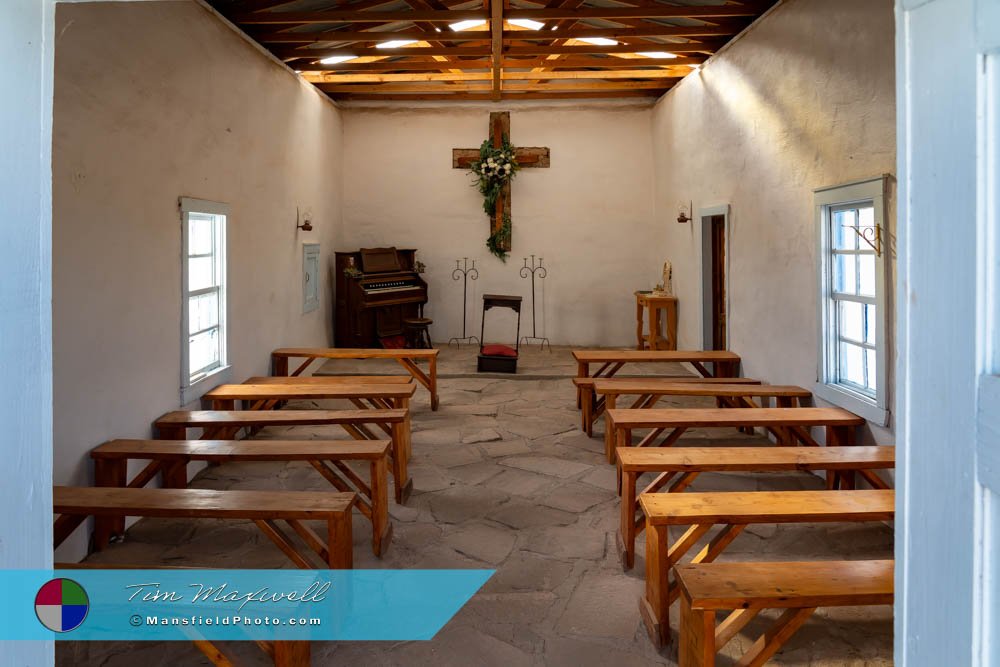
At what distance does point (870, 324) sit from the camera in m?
4.70

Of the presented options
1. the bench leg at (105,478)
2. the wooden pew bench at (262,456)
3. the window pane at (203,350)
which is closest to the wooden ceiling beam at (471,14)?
the window pane at (203,350)

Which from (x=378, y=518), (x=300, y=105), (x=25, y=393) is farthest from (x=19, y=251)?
(x=300, y=105)

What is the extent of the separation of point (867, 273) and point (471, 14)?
12.3 feet

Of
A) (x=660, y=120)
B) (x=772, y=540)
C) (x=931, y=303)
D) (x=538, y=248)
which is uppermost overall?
(x=660, y=120)

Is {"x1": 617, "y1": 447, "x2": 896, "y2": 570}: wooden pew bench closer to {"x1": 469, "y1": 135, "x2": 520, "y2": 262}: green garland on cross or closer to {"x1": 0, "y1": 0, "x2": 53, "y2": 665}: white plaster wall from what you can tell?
{"x1": 0, "y1": 0, "x2": 53, "y2": 665}: white plaster wall

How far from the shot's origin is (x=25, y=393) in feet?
4.09

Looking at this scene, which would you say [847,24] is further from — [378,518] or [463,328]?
[463,328]

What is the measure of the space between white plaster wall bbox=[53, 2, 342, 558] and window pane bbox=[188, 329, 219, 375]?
0.18m

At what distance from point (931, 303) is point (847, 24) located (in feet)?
14.2

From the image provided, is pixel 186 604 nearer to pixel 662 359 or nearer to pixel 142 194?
pixel 142 194

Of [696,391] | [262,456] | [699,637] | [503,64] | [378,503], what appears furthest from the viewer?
[503,64]

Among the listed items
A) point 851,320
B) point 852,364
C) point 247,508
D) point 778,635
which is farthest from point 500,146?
point 778,635

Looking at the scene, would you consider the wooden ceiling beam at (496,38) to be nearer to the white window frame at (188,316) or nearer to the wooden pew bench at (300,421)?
the white window frame at (188,316)

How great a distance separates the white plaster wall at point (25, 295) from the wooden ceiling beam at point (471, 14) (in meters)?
5.29
